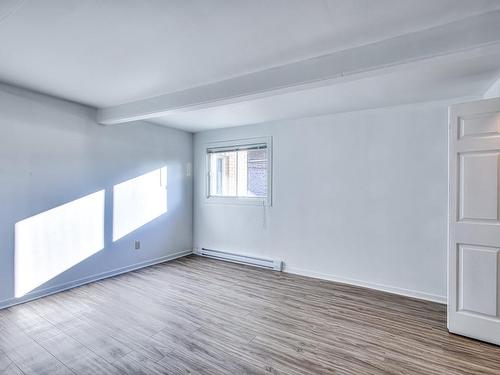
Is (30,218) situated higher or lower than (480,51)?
lower

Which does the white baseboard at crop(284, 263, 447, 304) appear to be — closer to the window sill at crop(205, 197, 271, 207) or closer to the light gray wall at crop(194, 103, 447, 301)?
the light gray wall at crop(194, 103, 447, 301)

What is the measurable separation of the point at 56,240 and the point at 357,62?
12.2 feet

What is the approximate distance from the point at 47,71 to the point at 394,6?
2.88 meters

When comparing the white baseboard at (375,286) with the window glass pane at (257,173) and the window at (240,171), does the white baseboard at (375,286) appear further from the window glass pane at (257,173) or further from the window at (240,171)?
the window glass pane at (257,173)

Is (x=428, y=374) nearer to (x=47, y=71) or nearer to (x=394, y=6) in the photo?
(x=394, y=6)

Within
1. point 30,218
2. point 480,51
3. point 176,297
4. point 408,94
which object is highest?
point 408,94

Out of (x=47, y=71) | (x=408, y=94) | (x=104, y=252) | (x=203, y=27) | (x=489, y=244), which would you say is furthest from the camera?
(x=104, y=252)

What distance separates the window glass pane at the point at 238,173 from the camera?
4328 millimetres

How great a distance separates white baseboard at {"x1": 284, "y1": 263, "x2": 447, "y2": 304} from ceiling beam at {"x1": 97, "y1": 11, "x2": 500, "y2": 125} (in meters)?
2.62

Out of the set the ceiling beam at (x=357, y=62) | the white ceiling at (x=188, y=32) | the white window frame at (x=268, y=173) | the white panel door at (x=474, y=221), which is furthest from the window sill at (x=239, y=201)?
the white panel door at (x=474, y=221)

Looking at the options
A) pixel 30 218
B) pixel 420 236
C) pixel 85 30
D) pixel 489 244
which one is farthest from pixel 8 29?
pixel 420 236

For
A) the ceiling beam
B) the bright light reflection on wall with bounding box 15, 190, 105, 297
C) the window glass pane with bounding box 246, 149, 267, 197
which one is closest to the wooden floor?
the bright light reflection on wall with bounding box 15, 190, 105, 297

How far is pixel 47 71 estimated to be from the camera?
2.40 meters

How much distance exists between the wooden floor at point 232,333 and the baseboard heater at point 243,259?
65 centimetres
